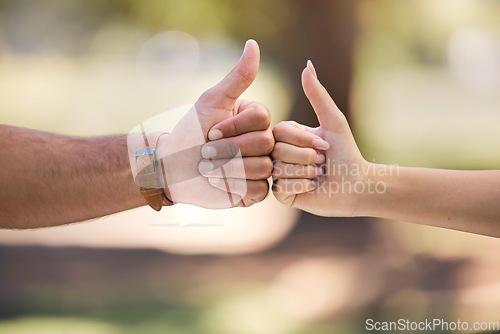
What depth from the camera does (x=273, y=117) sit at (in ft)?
13.0

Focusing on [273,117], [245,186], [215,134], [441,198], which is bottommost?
[441,198]

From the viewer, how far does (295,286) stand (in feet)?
12.4

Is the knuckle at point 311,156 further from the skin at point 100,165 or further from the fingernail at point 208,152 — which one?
the fingernail at point 208,152

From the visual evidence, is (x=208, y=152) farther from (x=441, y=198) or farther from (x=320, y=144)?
(x=441, y=198)

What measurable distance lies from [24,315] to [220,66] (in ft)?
9.89

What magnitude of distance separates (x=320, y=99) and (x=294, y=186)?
369mm

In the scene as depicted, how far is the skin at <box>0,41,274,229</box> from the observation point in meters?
1.62

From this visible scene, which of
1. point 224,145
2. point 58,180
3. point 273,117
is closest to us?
point 224,145

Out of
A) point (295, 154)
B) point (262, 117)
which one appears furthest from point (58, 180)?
point (295, 154)

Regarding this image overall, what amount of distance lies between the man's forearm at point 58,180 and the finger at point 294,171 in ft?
2.06

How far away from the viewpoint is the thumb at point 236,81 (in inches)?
61.5

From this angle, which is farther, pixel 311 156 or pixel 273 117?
pixel 273 117

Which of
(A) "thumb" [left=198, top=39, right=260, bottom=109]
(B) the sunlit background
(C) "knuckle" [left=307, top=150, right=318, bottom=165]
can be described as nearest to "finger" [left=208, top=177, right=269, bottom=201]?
(C) "knuckle" [left=307, top=150, right=318, bottom=165]

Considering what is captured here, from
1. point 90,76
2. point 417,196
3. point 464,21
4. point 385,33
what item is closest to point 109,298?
point 90,76
